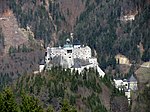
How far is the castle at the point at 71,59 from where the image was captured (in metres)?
61.8

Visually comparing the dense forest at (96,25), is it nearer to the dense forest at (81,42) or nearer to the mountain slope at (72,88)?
the dense forest at (81,42)

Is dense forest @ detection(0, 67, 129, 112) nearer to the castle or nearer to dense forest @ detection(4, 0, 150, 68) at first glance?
the castle

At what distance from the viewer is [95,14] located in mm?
108062

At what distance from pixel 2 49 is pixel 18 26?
7.39 meters

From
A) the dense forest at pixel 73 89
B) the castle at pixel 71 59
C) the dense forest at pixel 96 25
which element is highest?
the dense forest at pixel 96 25

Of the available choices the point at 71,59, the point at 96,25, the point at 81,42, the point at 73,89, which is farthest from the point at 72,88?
the point at 96,25

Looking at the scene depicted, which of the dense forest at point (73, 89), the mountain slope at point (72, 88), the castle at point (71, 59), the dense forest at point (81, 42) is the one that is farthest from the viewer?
the castle at point (71, 59)

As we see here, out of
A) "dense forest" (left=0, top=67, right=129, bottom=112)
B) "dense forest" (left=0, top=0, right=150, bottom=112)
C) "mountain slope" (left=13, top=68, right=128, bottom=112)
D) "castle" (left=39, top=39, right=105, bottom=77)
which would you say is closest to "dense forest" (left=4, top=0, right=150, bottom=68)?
"dense forest" (left=0, top=0, right=150, bottom=112)

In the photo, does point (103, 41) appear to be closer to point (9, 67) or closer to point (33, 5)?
point (9, 67)

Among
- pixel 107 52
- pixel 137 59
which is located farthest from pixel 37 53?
pixel 137 59

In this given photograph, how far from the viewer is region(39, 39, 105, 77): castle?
61750 mm

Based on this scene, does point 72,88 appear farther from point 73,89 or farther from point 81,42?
point 81,42

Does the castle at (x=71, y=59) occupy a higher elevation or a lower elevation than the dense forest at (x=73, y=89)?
higher

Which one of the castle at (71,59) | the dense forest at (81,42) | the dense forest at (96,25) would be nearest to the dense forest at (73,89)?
the dense forest at (81,42)
